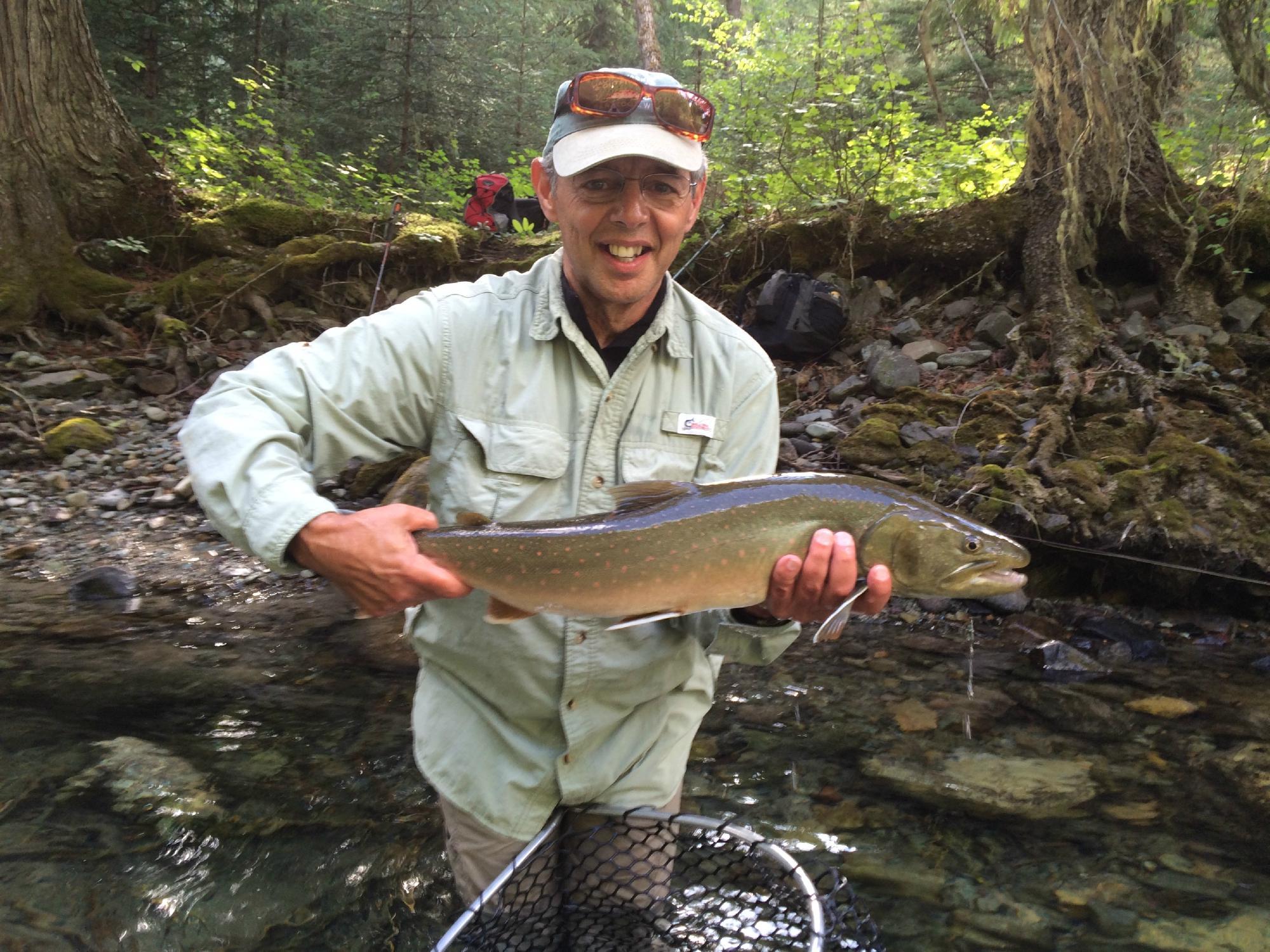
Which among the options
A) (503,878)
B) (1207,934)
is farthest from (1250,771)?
(503,878)

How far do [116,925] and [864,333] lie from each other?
854 centimetres

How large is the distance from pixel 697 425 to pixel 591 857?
Answer: 1.43 meters

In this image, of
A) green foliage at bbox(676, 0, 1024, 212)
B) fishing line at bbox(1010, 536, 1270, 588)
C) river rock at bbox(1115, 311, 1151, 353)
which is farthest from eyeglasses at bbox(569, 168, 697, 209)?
green foliage at bbox(676, 0, 1024, 212)

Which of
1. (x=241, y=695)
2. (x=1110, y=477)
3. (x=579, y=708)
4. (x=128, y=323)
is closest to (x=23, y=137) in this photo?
(x=128, y=323)

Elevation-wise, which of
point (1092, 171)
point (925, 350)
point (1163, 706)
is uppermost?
point (1092, 171)

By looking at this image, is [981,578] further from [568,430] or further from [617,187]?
[617,187]

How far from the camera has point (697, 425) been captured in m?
2.61

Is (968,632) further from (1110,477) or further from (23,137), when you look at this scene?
(23,137)

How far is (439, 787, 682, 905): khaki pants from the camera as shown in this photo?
2.56 m

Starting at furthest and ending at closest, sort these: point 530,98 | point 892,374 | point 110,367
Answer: point 530,98 < point 110,367 < point 892,374

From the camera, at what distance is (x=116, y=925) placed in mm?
3234

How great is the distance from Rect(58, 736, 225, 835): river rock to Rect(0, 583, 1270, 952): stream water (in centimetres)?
1

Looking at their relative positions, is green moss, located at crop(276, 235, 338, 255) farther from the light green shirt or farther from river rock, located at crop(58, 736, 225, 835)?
the light green shirt

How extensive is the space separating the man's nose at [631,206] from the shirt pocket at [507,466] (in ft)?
2.15
